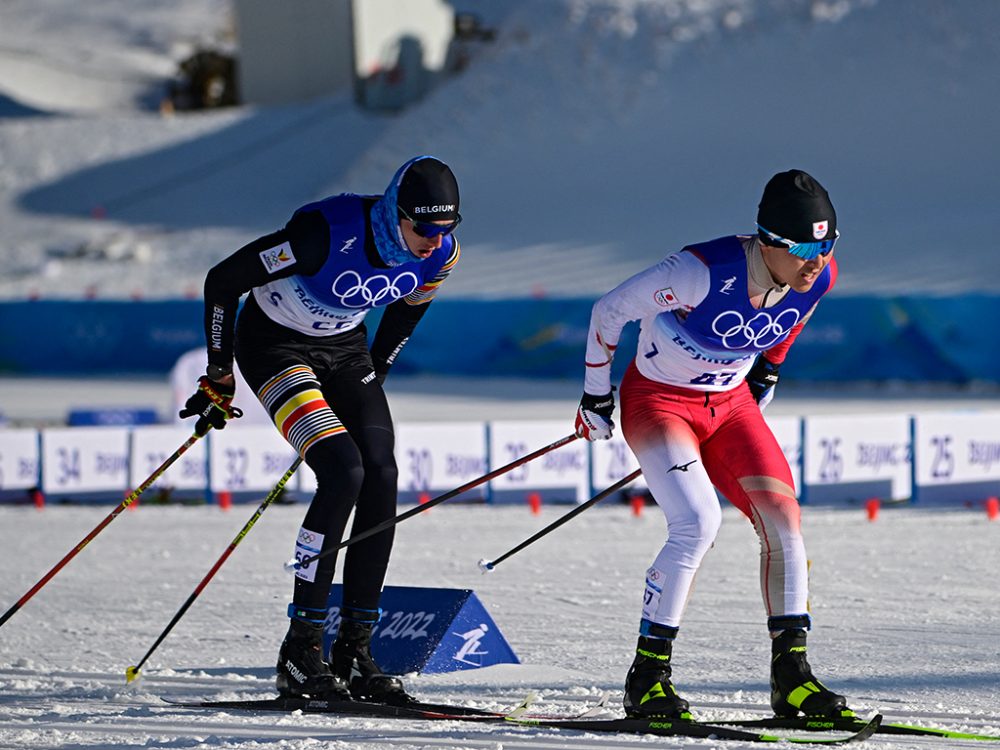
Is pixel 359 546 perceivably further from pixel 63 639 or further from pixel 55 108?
pixel 55 108

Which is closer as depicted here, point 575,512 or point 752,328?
point 752,328

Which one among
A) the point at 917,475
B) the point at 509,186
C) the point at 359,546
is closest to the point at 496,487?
the point at 917,475

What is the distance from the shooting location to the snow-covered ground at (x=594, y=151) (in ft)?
106

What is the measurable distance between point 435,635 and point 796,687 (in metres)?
1.86

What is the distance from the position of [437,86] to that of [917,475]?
114 ft

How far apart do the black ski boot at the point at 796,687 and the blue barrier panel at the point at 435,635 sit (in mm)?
1637

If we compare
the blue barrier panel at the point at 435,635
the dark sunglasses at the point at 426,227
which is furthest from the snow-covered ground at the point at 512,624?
the dark sunglasses at the point at 426,227

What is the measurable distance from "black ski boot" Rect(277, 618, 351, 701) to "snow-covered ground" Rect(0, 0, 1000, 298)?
23420mm

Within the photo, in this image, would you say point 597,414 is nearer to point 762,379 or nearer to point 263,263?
point 762,379

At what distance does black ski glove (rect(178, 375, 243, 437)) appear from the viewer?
580 cm

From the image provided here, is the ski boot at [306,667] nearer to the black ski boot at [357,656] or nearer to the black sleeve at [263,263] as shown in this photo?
the black ski boot at [357,656]

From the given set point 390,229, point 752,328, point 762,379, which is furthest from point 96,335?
point 752,328

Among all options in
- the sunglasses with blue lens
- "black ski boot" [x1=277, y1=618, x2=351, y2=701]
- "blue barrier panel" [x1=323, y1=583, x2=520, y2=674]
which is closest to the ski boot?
"black ski boot" [x1=277, y1=618, x2=351, y2=701]

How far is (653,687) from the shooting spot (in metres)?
4.96
